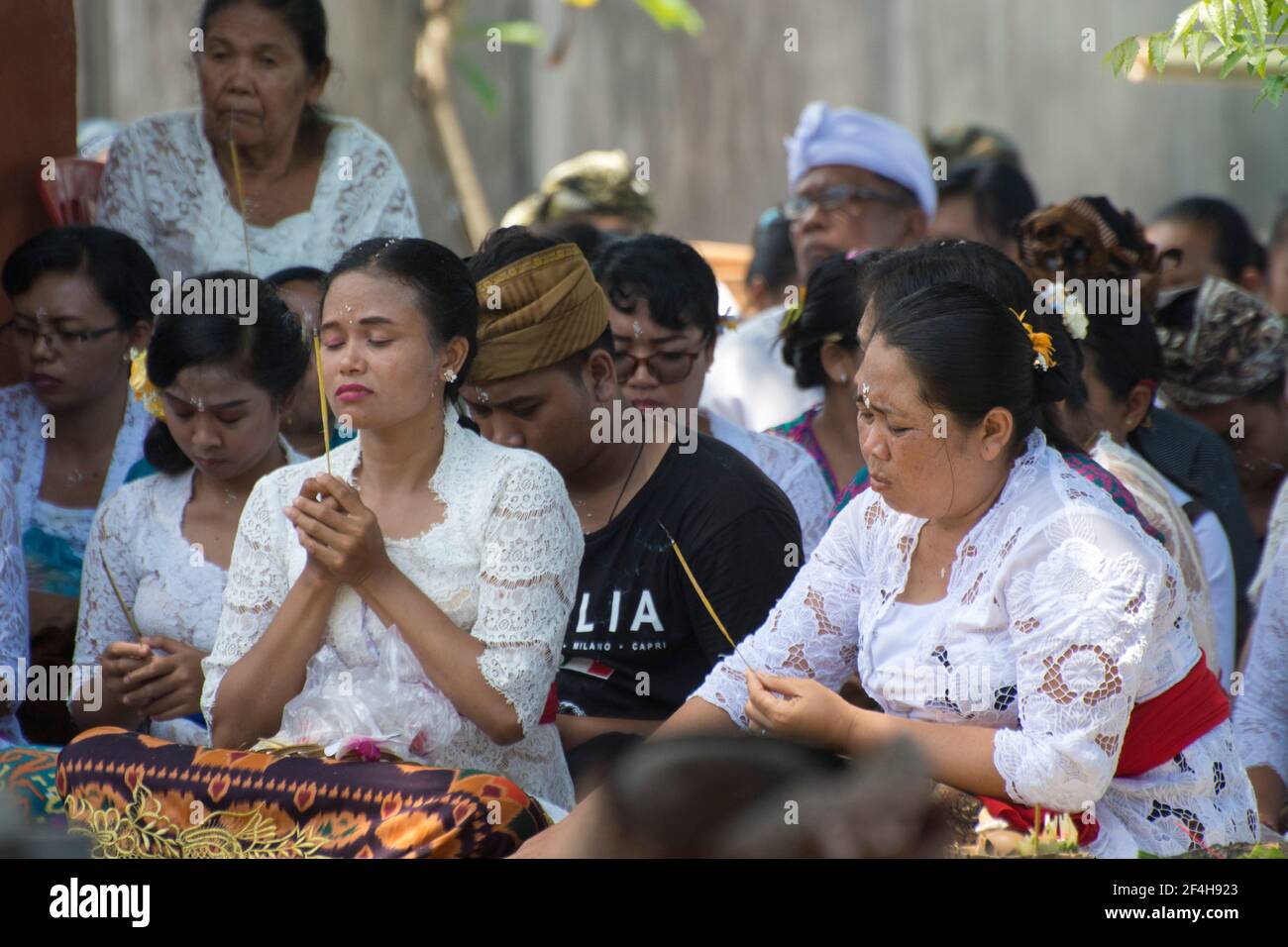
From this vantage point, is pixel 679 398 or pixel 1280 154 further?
pixel 1280 154

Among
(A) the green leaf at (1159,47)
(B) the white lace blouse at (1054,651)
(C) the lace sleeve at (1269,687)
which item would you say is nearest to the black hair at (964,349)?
(B) the white lace blouse at (1054,651)

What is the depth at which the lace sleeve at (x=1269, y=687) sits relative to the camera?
153 inches

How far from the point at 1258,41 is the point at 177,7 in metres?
7.31

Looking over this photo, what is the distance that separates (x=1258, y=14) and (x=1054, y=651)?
45.1 inches

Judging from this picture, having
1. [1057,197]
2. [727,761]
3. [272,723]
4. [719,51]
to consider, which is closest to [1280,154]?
[1057,197]

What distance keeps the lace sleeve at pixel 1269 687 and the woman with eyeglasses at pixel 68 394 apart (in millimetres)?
2933

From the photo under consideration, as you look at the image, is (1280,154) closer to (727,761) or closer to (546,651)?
(546,651)

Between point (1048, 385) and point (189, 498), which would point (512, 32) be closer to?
point (189, 498)

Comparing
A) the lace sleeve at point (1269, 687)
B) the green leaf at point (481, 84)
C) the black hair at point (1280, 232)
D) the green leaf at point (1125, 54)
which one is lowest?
the lace sleeve at point (1269, 687)

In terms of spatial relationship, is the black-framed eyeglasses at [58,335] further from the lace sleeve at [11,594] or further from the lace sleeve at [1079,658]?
the lace sleeve at [1079,658]

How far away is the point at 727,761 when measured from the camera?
182 centimetres

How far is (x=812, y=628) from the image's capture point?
322cm

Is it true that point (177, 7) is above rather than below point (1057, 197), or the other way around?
above

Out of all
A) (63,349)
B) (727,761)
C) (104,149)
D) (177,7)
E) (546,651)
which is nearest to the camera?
(727,761)
